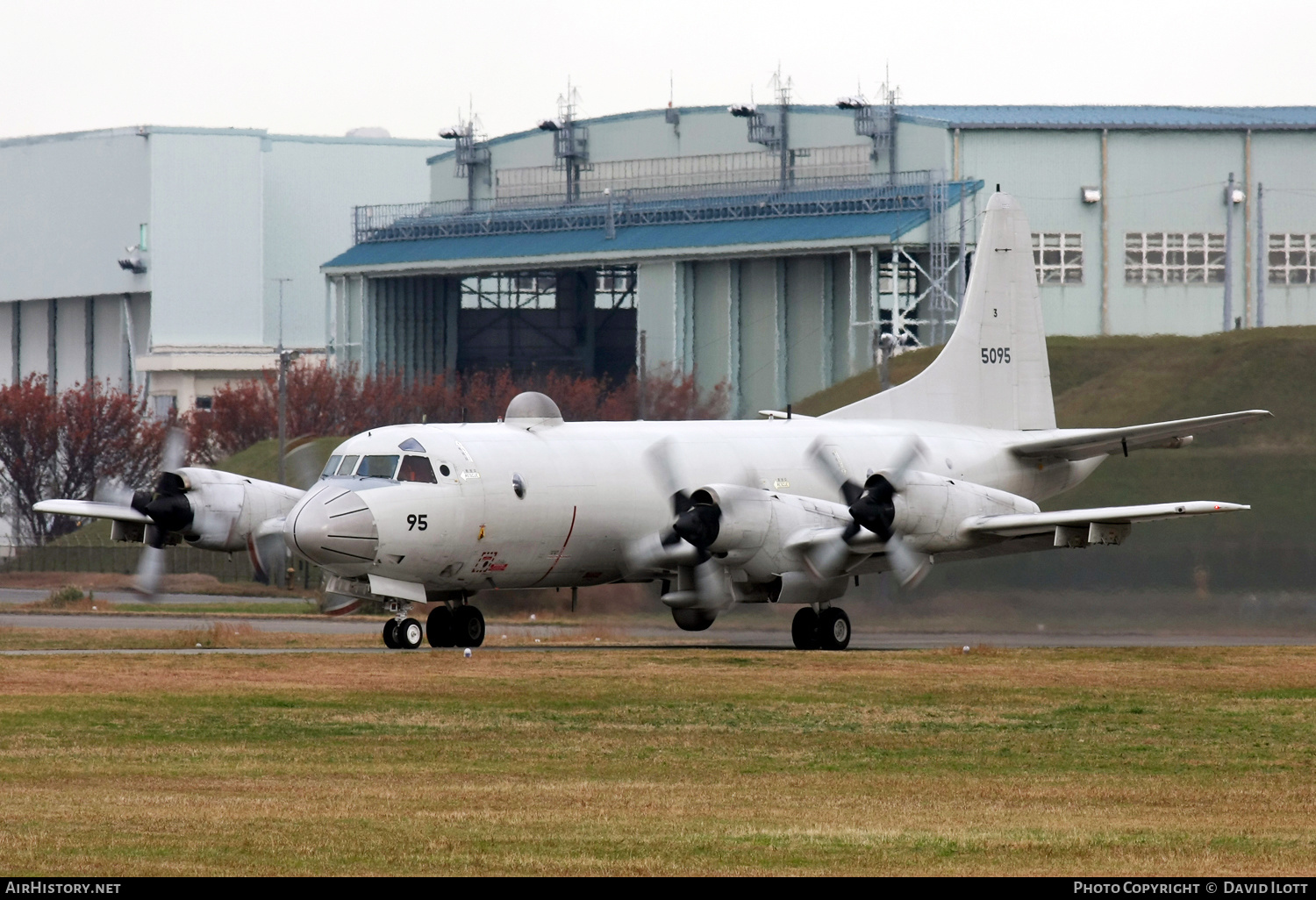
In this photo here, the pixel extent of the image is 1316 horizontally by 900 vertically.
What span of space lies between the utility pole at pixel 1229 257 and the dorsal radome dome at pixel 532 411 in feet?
158

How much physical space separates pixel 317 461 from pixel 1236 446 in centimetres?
3169

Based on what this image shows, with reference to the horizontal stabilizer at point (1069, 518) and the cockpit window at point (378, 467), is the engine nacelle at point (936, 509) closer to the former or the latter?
the horizontal stabilizer at point (1069, 518)

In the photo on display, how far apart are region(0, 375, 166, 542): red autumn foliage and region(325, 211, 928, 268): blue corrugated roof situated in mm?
13953

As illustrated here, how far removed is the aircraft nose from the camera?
31703 mm

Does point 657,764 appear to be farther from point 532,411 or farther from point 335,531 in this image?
point 532,411

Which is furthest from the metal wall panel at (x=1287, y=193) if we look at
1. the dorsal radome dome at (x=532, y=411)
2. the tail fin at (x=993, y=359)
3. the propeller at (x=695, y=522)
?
the propeller at (x=695, y=522)

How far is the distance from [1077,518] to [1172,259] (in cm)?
4938

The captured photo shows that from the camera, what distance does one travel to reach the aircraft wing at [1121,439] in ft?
116

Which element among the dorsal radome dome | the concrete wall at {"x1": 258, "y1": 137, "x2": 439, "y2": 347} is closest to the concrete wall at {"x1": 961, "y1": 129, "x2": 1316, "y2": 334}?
the dorsal radome dome

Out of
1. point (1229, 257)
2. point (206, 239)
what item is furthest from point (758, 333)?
point (206, 239)

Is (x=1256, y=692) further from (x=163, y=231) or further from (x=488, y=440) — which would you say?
(x=163, y=231)

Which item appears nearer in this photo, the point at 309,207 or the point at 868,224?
the point at 868,224

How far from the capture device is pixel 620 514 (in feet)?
116
